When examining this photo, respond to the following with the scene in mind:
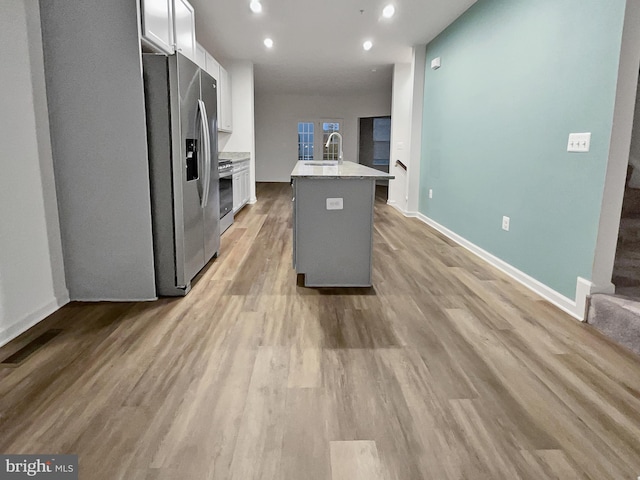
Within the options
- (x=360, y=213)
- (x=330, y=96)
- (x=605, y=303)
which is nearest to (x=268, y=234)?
(x=360, y=213)

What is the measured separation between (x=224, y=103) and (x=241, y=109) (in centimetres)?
70

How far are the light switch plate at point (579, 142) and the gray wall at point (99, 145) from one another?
9.05 ft

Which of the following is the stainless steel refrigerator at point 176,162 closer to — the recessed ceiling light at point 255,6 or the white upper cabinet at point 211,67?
the recessed ceiling light at point 255,6

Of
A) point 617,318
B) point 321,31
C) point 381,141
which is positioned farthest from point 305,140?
point 617,318

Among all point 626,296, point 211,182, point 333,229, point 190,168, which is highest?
point 190,168

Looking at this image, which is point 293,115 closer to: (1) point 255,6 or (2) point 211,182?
(1) point 255,6

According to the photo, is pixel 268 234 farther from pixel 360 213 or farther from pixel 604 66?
pixel 604 66

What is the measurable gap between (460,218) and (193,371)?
366 centimetres

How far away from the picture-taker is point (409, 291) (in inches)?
126

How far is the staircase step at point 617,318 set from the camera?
2.25 metres

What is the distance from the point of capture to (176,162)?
9.32ft

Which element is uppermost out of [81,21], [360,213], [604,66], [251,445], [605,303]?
[81,21]

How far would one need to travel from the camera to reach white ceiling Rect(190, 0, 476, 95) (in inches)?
183

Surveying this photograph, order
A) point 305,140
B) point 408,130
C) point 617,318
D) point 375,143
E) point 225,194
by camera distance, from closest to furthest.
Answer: point 617,318, point 225,194, point 408,130, point 305,140, point 375,143
